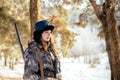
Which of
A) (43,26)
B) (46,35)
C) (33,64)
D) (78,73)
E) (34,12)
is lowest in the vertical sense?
(78,73)

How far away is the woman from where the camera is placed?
4.25 m

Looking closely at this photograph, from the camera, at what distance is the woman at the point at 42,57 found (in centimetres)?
425

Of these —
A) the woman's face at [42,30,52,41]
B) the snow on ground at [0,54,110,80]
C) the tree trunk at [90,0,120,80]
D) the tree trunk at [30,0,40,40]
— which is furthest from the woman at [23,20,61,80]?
the snow on ground at [0,54,110,80]

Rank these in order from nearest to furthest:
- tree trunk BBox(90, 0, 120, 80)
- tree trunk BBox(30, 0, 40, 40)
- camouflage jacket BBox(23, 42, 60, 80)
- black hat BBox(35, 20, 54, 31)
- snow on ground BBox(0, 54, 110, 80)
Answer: camouflage jacket BBox(23, 42, 60, 80) → black hat BBox(35, 20, 54, 31) → tree trunk BBox(90, 0, 120, 80) → tree trunk BBox(30, 0, 40, 40) → snow on ground BBox(0, 54, 110, 80)

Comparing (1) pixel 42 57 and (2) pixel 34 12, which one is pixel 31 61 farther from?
(2) pixel 34 12

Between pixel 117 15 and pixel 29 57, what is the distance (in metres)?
8.94

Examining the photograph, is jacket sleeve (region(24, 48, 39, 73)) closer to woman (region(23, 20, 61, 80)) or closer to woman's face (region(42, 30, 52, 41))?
woman (region(23, 20, 61, 80))

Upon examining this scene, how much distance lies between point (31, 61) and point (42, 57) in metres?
0.15

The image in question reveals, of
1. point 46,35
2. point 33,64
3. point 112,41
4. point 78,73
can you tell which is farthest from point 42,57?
point 78,73

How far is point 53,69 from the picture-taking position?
4371mm

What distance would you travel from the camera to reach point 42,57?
4.31 metres

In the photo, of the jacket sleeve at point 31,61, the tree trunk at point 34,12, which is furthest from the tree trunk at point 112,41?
the jacket sleeve at point 31,61

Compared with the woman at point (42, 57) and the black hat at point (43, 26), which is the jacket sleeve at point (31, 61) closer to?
the woman at point (42, 57)

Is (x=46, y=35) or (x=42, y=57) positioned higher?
(x=46, y=35)
